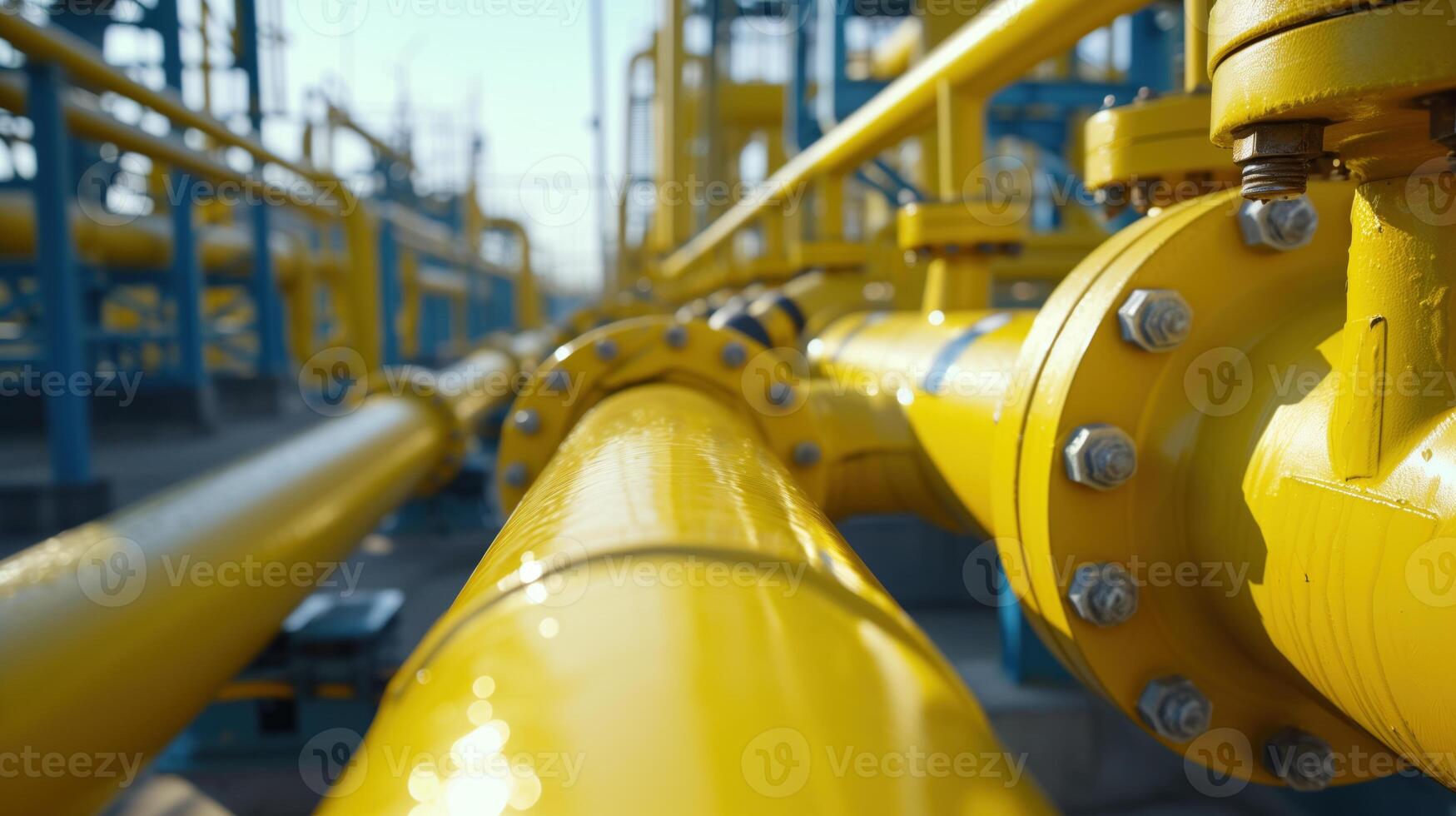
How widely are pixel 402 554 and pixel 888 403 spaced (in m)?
2.79

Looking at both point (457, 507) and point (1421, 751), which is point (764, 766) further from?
point (457, 507)

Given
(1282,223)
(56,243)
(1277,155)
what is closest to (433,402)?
(56,243)

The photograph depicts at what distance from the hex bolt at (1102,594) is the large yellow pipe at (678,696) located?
26 centimetres

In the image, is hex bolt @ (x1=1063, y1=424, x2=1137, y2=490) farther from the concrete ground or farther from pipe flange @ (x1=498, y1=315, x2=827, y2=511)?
the concrete ground

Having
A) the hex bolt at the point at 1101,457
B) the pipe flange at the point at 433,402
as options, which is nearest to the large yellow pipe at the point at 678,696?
the hex bolt at the point at 1101,457

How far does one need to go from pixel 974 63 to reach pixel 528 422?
666 mm

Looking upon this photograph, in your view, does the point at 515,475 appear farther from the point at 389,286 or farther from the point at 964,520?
the point at 389,286

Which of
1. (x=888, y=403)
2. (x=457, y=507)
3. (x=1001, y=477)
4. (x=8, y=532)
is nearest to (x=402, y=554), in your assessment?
(x=457, y=507)

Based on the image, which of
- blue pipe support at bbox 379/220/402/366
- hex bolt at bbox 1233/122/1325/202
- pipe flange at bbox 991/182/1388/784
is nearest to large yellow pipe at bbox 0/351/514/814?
pipe flange at bbox 991/182/1388/784

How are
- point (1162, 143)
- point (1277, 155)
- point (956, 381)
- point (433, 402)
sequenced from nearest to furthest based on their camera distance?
point (1277, 155) → point (1162, 143) → point (956, 381) → point (433, 402)

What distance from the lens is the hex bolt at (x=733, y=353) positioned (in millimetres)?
1146

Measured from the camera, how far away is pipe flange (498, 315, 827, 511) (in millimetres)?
1137

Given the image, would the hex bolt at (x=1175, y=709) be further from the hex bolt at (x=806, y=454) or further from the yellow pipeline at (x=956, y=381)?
the hex bolt at (x=806, y=454)

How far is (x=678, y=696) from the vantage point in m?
0.34
